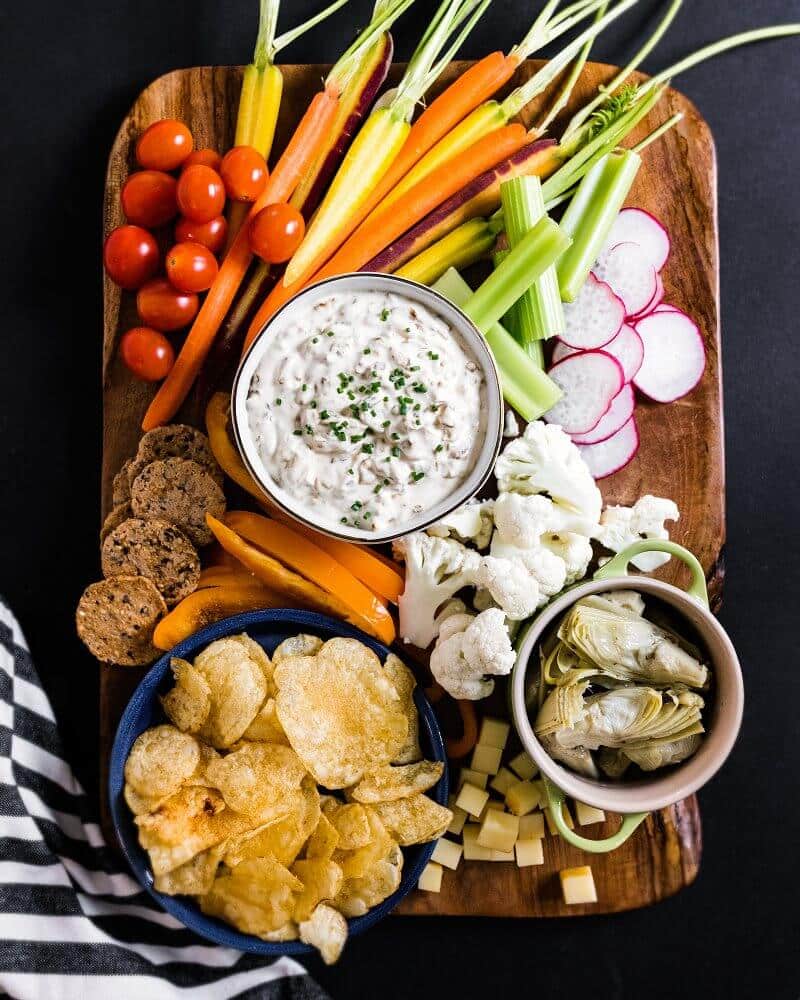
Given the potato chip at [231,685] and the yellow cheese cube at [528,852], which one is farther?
the yellow cheese cube at [528,852]

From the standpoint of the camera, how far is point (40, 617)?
8.69ft

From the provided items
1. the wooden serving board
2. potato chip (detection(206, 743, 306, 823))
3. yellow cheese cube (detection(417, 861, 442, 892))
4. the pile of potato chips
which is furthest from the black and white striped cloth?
potato chip (detection(206, 743, 306, 823))

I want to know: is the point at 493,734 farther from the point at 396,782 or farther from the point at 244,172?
the point at 244,172

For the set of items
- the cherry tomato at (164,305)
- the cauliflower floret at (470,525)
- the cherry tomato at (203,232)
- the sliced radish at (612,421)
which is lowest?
the cauliflower floret at (470,525)

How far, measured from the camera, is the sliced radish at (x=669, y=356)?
8.20 feet

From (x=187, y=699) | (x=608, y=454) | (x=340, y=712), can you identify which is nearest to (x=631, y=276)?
(x=608, y=454)

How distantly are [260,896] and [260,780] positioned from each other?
0.87 ft

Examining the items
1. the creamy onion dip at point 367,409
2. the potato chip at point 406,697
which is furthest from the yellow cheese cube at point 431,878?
the creamy onion dip at point 367,409

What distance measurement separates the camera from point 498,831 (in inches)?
95.0

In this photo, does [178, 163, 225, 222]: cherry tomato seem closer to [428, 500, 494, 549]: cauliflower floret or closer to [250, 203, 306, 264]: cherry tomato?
[250, 203, 306, 264]: cherry tomato

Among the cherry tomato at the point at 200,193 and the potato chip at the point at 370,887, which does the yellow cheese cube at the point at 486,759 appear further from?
the cherry tomato at the point at 200,193

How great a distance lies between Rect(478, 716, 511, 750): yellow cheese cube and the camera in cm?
243

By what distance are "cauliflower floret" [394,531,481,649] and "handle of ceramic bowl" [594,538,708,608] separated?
332 mm

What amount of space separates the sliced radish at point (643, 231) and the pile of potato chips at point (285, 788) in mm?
1296
